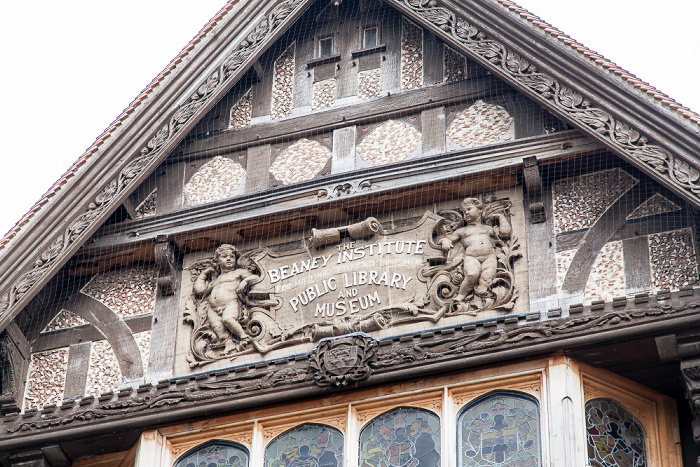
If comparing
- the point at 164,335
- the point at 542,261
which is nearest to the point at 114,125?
the point at 164,335

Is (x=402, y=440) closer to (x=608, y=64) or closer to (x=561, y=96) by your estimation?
(x=561, y=96)

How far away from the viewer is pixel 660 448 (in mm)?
13531

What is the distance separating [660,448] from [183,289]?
4877mm

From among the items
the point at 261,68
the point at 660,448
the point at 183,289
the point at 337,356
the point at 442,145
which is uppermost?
the point at 261,68

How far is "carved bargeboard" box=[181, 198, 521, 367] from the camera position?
1448cm

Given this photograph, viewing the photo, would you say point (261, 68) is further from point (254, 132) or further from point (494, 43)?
point (494, 43)

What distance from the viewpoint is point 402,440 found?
45.3 feet

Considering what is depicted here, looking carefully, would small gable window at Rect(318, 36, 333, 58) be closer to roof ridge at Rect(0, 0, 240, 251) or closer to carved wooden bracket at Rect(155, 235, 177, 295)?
roof ridge at Rect(0, 0, 240, 251)

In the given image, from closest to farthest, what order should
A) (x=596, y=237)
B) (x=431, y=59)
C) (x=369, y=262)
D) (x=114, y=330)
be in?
(x=596, y=237), (x=369, y=262), (x=114, y=330), (x=431, y=59)

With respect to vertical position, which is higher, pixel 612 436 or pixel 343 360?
pixel 343 360

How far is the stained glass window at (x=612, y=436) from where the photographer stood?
43.8 ft

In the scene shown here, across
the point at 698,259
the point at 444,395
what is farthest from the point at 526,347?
the point at 698,259

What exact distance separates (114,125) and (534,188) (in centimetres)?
426

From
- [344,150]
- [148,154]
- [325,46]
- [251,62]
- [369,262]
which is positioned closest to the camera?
[369,262]
